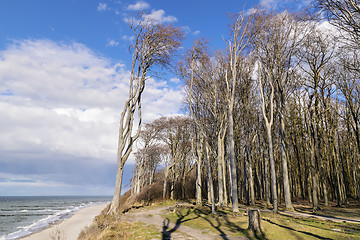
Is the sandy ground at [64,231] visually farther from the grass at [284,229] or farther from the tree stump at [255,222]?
the tree stump at [255,222]

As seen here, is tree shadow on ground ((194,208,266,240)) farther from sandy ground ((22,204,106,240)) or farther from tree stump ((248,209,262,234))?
sandy ground ((22,204,106,240))

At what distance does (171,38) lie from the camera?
56.8 feet

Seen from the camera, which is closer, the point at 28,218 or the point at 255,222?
the point at 255,222

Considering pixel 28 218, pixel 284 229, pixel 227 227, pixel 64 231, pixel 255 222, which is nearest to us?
pixel 255 222

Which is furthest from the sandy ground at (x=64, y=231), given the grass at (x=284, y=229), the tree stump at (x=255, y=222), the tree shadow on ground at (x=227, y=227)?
the tree stump at (x=255, y=222)

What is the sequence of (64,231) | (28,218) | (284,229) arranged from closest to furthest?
1. (284,229)
2. (64,231)
3. (28,218)

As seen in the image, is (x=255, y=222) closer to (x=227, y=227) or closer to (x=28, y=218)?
(x=227, y=227)

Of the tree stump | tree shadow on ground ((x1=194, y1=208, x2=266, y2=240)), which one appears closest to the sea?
tree shadow on ground ((x1=194, y1=208, x2=266, y2=240))

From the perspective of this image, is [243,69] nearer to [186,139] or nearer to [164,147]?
[186,139]

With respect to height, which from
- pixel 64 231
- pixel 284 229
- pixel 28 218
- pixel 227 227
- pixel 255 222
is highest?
pixel 255 222

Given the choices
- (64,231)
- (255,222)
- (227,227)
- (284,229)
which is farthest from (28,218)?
(284,229)

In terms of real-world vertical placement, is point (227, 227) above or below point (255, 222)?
below

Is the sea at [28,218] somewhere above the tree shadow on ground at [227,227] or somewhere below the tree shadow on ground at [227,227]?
below

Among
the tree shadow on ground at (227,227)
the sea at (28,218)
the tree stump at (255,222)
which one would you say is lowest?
the sea at (28,218)
